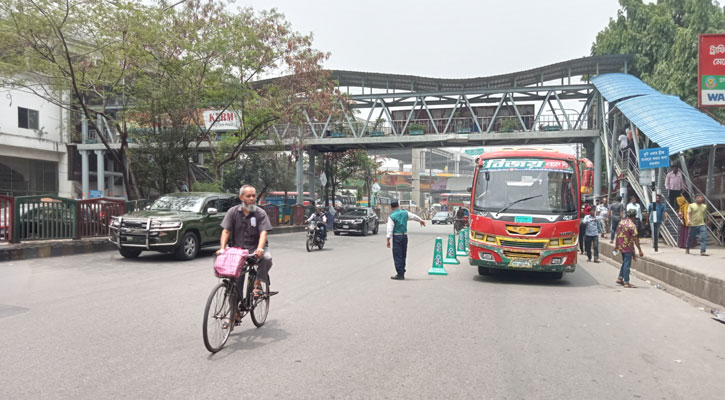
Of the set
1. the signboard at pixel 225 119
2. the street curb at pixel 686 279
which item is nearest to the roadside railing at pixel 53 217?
the signboard at pixel 225 119

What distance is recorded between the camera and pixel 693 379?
4824 millimetres

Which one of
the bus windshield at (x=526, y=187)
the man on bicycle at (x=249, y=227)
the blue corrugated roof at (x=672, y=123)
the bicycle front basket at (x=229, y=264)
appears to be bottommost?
the bicycle front basket at (x=229, y=264)

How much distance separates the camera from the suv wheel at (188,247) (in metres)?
13.7

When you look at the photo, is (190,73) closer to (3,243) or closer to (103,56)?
(103,56)

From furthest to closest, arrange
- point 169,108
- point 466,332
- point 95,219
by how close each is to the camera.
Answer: point 169,108 → point 95,219 → point 466,332

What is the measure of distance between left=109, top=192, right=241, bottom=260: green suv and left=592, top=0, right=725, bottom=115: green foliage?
22332 millimetres

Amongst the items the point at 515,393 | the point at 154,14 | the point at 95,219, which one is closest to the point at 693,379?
the point at 515,393

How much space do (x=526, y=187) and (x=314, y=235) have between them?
339 inches

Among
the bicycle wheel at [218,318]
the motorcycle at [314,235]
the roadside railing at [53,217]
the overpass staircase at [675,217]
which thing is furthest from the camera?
the motorcycle at [314,235]

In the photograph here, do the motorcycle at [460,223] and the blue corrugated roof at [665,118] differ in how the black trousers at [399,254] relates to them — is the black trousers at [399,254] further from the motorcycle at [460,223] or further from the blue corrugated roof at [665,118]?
the motorcycle at [460,223]

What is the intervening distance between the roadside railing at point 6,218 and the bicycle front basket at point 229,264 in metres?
10.2

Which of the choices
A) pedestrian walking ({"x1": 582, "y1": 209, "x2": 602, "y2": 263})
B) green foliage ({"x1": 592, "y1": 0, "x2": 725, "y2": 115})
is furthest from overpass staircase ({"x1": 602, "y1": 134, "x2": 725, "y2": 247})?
green foliage ({"x1": 592, "y1": 0, "x2": 725, "y2": 115})

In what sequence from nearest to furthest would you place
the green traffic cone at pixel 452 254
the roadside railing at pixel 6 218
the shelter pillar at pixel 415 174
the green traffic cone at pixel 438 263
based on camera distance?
the green traffic cone at pixel 438 263
the roadside railing at pixel 6 218
the green traffic cone at pixel 452 254
the shelter pillar at pixel 415 174

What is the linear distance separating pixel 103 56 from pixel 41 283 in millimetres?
9897
